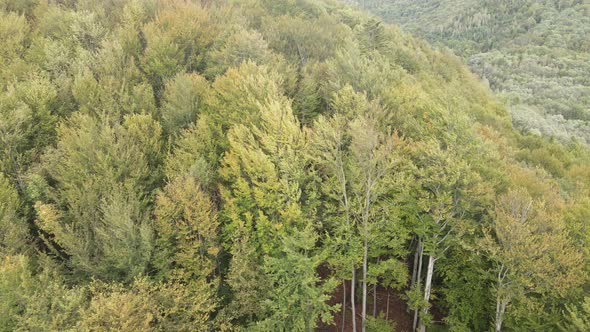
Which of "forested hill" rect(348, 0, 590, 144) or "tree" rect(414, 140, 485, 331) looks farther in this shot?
"forested hill" rect(348, 0, 590, 144)

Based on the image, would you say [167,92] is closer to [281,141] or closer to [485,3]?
[281,141]

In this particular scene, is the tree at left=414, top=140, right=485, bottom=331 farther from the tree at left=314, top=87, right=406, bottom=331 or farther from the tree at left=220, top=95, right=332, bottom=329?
the tree at left=220, top=95, right=332, bottom=329

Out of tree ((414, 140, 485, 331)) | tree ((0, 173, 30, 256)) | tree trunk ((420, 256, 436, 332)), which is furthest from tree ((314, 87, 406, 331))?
tree ((0, 173, 30, 256))

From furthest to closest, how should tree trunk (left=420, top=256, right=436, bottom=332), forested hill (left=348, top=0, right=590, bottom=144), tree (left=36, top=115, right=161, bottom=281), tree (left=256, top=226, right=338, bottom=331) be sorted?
forested hill (left=348, top=0, right=590, bottom=144)
tree trunk (left=420, top=256, right=436, bottom=332)
tree (left=36, top=115, right=161, bottom=281)
tree (left=256, top=226, right=338, bottom=331)

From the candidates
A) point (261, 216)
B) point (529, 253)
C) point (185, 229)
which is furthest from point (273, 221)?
point (529, 253)

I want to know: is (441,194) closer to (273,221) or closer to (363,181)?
(363,181)

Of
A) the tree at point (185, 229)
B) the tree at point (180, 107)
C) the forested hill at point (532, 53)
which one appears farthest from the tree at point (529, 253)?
the forested hill at point (532, 53)

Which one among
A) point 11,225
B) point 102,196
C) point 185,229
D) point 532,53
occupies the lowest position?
point 532,53
